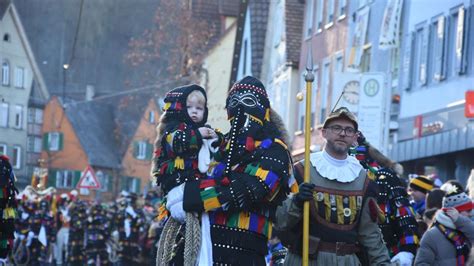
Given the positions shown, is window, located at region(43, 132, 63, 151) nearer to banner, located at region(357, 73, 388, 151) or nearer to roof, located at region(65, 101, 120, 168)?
roof, located at region(65, 101, 120, 168)

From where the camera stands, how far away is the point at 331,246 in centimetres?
1073

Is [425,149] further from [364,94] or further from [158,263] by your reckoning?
[158,263]

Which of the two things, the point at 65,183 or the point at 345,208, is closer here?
the point at 345,208

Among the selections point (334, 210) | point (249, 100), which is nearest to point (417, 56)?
point (334, 210)

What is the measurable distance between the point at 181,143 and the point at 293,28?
3520 cm

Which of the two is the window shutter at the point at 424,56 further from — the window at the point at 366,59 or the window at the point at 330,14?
the window at the point at 330,14

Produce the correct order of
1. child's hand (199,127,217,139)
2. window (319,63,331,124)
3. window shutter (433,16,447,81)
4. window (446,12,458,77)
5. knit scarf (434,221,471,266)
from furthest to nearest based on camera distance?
window (319,63,331,124) → window shutter (433,16,447,81) → window (446,12,458,77) → knit scarf (434,221,471,266) → child's hand (199,127,217,139)

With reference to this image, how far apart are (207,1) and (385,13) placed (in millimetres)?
25544

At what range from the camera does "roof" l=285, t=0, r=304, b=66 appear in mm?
46250

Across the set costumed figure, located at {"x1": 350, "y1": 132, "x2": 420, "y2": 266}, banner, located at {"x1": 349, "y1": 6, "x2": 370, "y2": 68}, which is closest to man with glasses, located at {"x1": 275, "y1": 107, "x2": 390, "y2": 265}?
costumed figure, located at {"x1": 350, "y1": 132, "x2": 420, "y2": 266}

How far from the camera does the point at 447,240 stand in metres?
13.7

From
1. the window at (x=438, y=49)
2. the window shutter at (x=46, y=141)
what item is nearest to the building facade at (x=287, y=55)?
the window at (x=438, y=49)

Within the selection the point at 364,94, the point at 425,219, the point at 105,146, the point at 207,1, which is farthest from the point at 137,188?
the point at 425,219

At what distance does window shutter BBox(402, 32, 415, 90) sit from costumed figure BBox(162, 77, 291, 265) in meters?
22.4
